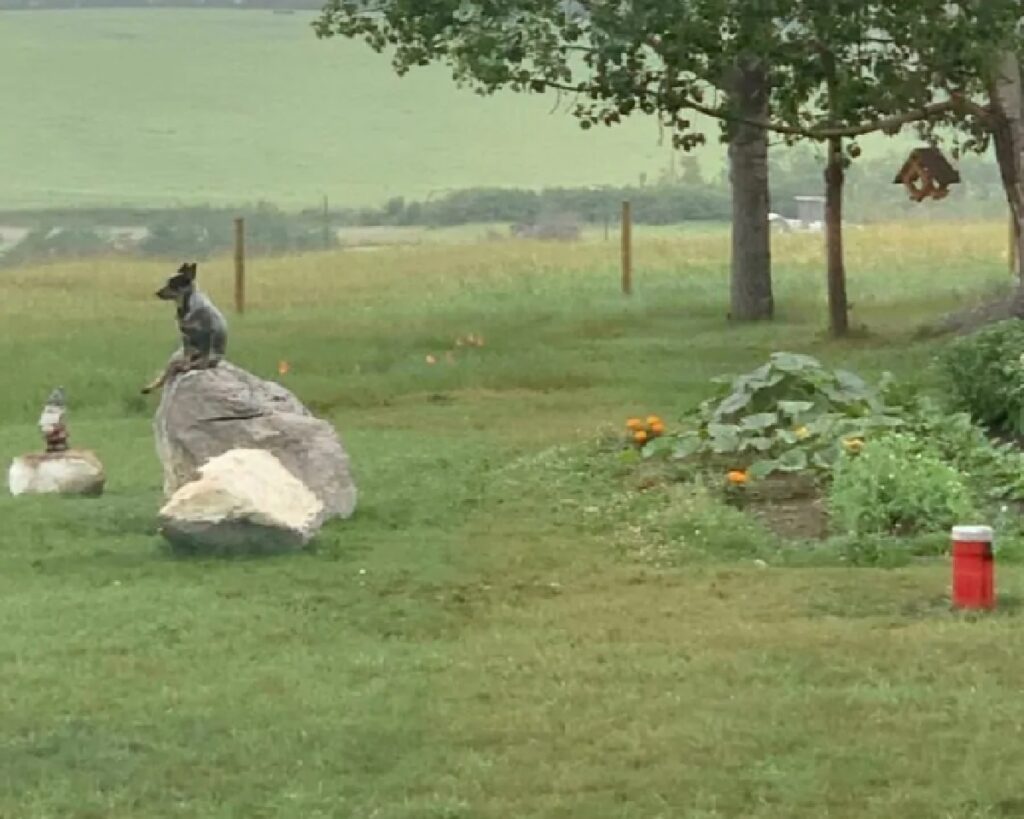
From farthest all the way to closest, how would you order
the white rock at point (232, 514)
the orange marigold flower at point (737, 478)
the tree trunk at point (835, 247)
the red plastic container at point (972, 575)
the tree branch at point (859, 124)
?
the tree trunk at point (835, 247) → the tree branch at point (859, 124) → the orange marigold flower at point (737, 478) → the white rock at point (232, 514) → the red plastic container at point (972, 575)

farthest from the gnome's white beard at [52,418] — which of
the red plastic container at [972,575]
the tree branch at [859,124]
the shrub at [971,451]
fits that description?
the tree branch at [859,124]

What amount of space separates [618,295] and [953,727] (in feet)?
70.1

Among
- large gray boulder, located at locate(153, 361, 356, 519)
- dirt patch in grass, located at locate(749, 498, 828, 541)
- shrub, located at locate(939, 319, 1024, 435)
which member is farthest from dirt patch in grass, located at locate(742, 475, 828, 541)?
large gray boulder, located at locate(153, 361, 356, 519)

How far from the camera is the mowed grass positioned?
616cm

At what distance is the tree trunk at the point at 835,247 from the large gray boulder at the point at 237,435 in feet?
34.6

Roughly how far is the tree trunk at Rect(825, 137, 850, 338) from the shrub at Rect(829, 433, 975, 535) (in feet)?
34.8

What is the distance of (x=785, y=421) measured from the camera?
471 inches

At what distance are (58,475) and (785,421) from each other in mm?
3744

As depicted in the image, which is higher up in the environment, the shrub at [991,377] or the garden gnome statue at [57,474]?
the shrub at [991,377]

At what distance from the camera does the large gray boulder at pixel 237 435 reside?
34.5 ft

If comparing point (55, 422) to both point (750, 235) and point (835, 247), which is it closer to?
point (835, 247)

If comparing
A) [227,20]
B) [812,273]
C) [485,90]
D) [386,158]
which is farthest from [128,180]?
[485,90]

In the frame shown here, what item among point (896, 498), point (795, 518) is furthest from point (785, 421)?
point (896, 498)

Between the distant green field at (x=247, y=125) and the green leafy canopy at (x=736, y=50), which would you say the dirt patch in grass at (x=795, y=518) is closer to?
the green leafy canopy at (x=736, y=50)
